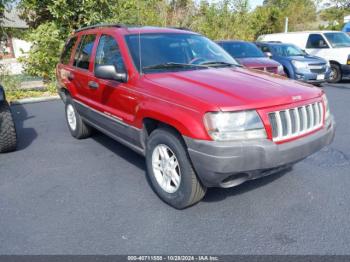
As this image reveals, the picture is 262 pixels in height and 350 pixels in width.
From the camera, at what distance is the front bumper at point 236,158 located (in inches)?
98.3

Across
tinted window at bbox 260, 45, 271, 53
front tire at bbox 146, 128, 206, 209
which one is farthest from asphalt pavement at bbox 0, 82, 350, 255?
tinted window at bbox 260, 45, 271, 53

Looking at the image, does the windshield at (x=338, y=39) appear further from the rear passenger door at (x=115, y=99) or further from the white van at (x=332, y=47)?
the rear passenger door at (x=115, y=99)

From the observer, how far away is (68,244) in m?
2.61

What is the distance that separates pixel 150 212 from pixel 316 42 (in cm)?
1144

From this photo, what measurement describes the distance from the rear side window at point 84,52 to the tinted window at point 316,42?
10080 millimetres

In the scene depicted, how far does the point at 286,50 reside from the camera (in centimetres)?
1095

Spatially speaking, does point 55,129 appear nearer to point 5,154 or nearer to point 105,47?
point 5,154

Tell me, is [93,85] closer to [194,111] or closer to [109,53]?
[109,53]

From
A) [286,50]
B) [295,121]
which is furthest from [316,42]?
[295,121]

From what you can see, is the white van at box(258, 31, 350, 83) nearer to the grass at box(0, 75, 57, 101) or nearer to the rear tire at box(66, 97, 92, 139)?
the rear tire at box(66, 97, 92, 139)

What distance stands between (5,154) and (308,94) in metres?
4.36

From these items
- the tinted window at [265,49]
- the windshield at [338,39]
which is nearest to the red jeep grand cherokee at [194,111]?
the tinted window at [265,49]

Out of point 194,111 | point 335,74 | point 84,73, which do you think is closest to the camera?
point 194,111

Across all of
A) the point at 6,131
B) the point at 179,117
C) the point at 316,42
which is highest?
the point at 316,42
